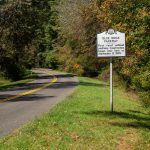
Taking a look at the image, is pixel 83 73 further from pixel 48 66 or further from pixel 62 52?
pixel 48 66

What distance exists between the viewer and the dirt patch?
1336 centimetres

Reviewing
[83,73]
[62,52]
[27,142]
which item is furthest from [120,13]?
[62,52]

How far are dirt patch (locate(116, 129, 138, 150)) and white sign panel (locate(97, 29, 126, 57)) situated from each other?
4591 millimetres

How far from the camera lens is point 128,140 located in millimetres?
14227

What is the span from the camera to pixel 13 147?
39.0 ft

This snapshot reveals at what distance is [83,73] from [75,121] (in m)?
62.9

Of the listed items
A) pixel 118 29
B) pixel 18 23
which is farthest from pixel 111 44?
pixel 18 23

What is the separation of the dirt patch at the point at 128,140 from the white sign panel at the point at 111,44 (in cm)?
459

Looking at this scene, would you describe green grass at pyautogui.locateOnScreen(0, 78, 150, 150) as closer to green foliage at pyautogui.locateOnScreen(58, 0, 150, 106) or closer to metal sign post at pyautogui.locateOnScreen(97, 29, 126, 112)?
metal sign post at pyautogui.locateOnScreen(97, 29, 126, 112)

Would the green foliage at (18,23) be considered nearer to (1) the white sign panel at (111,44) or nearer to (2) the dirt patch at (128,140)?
(1) the white sign panel at (111,44)

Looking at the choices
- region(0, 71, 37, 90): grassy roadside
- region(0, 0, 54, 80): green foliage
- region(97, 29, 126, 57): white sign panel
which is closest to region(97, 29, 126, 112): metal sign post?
region(97, 29, 126, 57): white sign panel

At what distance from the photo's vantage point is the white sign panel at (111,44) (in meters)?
19.7

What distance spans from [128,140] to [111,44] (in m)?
6.36

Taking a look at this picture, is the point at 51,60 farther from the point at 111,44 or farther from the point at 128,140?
the point at 128,140
